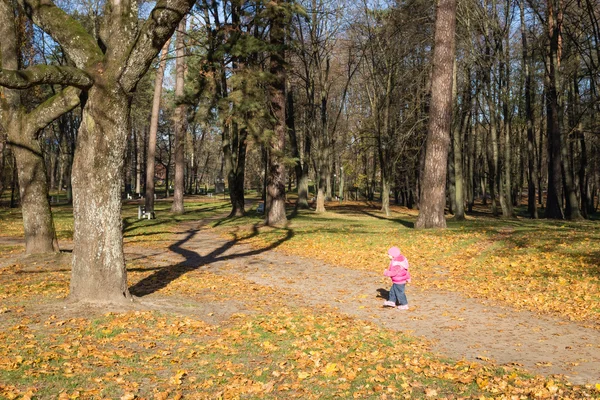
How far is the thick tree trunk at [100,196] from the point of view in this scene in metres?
7.95

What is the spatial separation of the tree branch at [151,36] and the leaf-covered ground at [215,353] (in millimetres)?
3798

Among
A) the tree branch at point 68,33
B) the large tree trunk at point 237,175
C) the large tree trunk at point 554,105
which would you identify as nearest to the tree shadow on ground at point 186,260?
the tree branch at point 68,33

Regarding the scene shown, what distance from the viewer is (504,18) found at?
90.6 ft

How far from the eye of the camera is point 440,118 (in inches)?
696

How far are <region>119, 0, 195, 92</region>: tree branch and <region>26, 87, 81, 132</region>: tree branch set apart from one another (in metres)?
1.69

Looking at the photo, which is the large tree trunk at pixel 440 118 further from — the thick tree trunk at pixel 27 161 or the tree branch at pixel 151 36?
the thick tree trunk at pixel 27 161

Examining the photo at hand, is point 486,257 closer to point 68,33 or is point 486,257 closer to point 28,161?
point 68,33

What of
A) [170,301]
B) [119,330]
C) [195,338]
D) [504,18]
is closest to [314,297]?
[170,301]

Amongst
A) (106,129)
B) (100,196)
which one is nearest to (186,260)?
(100,196)

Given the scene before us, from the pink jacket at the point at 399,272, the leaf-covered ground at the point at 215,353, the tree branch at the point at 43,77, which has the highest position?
the tree branch at the point at 43,77

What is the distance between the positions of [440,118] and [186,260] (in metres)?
9.97

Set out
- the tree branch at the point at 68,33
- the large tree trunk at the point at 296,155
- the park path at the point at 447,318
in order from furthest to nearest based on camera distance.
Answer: the large tree trunk at the point at 296,155, the tree branch at the point at 68,33, the park path at the point at 447,318

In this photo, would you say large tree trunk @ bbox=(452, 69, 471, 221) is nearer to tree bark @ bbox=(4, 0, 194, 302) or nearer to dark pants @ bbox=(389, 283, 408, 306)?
dark pants @ bbox=(389, 283, 408, 306)

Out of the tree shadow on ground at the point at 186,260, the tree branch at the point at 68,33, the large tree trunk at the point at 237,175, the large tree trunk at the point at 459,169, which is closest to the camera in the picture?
the tree branch at the point at 68,33
